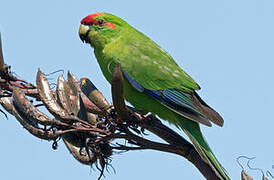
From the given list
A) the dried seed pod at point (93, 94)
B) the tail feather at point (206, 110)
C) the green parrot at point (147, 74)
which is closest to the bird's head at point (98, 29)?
the green parrot at point (147, 74)

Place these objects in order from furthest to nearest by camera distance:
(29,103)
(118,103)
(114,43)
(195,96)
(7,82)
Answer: (114,43) < (195,96) < (7,82) < (29,103) < (118,103)

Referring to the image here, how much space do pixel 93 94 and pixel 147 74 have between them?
1.84 meters

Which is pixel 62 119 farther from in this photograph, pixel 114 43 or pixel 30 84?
A: pixel 114 43

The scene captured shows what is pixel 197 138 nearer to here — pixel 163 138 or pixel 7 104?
pixel 163 138

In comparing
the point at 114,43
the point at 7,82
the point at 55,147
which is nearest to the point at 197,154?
the point at 55,147

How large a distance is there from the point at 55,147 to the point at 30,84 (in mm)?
582

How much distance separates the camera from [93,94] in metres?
2.98

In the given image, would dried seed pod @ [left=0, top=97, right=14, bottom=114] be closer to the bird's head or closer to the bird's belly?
the bird's belly

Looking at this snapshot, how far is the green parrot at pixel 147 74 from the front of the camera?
4.13 m

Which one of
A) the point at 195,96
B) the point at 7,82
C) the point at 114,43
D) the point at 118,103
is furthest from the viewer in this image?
the point at 114,43

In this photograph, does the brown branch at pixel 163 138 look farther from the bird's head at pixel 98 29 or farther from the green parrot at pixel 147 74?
the bird's head at pixel 98 29

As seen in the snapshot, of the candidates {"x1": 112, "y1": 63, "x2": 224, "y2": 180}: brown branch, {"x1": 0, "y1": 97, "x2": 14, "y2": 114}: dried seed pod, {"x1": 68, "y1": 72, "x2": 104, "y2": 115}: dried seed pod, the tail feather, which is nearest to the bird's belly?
the tail feather

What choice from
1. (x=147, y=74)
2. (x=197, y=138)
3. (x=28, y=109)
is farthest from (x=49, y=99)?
(x=147, y=74)

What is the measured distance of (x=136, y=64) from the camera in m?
4.75
